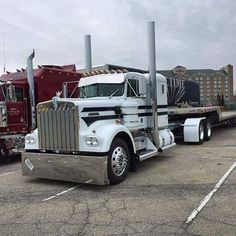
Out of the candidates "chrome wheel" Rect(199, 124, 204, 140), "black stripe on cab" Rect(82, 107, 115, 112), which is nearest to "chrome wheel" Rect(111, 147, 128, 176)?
"black stripe on cab" Rect(82, 107, 115, 112)

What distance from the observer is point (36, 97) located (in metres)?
11.7

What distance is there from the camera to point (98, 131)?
709 centimetres

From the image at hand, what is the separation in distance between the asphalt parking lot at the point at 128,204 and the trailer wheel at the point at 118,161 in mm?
177

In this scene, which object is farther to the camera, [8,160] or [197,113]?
[197,113]

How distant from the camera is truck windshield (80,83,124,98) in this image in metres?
8.69

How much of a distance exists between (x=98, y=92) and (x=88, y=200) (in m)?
3.38

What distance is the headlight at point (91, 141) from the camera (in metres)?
6.88

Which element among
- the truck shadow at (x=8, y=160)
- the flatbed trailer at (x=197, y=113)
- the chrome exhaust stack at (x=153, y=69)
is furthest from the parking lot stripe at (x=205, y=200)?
the truck shadow at (x=8, y=160)

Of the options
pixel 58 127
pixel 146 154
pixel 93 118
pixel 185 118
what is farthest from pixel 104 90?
pixel 185 118

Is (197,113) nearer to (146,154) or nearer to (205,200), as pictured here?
(146,154)

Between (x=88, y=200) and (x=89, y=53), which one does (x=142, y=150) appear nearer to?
(x=88, y=200)

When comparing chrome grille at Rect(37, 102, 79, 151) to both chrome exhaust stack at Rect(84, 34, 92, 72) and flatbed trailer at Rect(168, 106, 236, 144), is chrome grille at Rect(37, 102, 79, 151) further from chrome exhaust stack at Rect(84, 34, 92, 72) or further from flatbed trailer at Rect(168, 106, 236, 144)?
flatbed trailer at Rect(168, 106, 236, 144)

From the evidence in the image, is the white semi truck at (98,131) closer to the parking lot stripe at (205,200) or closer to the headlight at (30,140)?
the headlight at (30,140)

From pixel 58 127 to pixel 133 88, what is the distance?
8.11 ft
